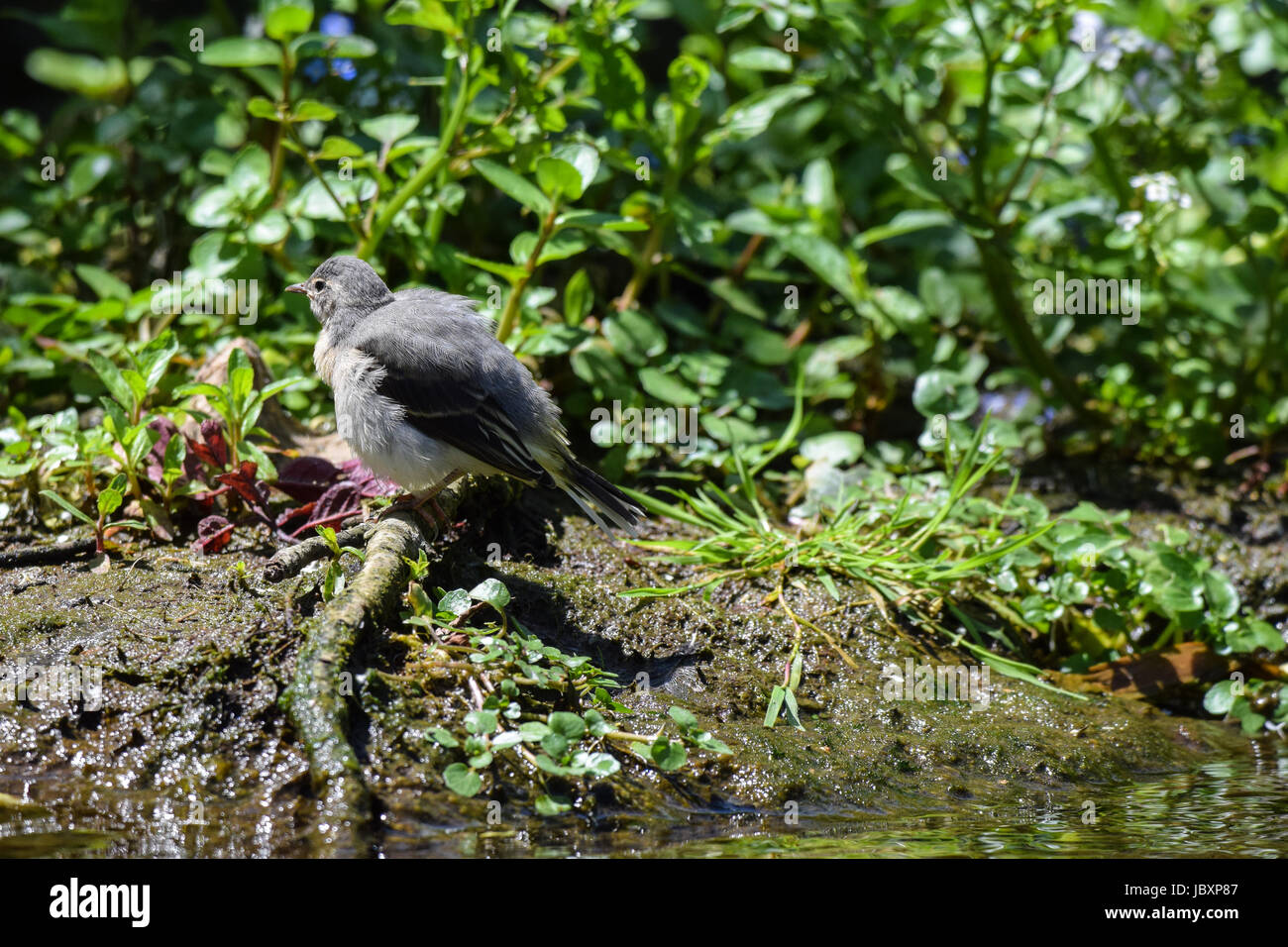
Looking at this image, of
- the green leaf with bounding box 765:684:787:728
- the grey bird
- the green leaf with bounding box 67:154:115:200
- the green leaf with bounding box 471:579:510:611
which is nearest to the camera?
the green leaf with bounding box 471:579:510:611

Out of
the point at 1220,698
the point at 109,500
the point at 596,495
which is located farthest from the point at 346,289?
the point at 1220,698

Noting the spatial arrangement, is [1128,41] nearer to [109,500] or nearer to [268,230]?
[268,230]

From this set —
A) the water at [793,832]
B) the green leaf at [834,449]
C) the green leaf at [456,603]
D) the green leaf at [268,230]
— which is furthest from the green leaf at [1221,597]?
the green leaf at [268,230]

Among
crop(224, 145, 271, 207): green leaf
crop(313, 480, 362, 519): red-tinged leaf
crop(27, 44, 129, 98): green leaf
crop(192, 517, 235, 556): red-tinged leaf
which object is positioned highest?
crop(27, 44, 129, 98): green leaf

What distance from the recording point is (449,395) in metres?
4.36

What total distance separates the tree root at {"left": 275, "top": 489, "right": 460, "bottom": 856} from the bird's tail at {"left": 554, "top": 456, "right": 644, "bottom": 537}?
28.2 inches

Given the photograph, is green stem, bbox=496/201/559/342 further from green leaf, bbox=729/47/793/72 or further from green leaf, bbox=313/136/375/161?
green leaf, bbox=729/47/793/72

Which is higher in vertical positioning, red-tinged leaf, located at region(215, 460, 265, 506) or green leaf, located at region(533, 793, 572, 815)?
red-tinged leaf, located at region(215, 460, 265, 506)

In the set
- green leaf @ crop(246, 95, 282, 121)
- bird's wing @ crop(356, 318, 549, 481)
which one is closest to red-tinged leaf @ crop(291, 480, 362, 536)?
bird's wing @ crop(356, 318, 549, 481)

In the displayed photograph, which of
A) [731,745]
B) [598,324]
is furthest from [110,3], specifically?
[731,745]

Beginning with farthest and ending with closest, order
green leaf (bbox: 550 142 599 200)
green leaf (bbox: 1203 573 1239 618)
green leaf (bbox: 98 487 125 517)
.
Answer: green leaf (bbox: 550 142 599 200) → green leaf (bbox: 1203 573 1239 618) → green leaf (bbox: 98 487 125 517)

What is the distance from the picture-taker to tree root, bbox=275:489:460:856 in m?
3.13

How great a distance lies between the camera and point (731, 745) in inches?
149

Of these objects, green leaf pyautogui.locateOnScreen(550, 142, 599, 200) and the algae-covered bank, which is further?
green leaf pyautogui.locateOnScreen(550, 142, 599, 200)
